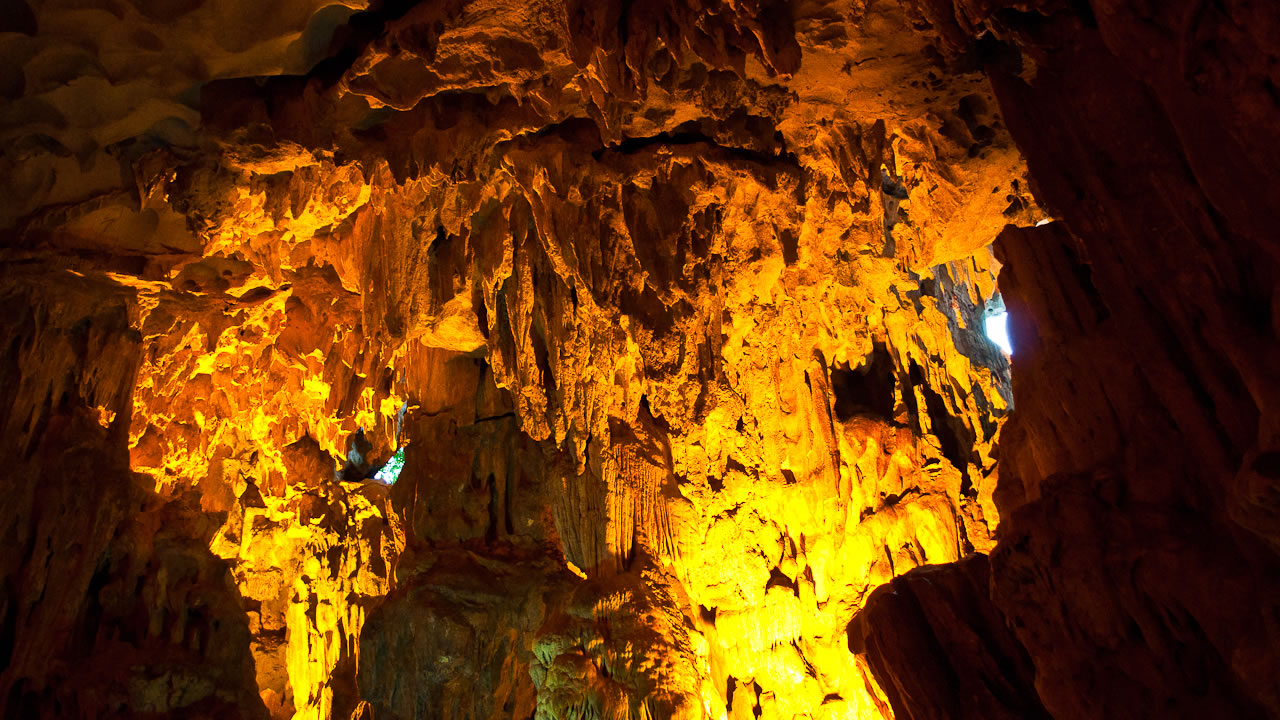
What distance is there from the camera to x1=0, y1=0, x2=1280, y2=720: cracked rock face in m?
3.06

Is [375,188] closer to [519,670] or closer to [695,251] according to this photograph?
[695,251]

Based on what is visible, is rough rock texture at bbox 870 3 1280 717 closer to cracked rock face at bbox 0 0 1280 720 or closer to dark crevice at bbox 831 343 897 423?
cracked rock face at bbox 0 0 1280 720

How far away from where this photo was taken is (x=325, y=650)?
472 inches

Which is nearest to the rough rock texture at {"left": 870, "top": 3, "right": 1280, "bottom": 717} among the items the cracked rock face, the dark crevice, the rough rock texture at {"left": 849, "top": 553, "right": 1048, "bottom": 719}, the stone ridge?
the cracked rock face

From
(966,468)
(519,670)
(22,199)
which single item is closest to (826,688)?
(966,468)

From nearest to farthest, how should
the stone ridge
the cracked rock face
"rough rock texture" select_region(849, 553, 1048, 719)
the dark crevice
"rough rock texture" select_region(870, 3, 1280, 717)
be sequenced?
Result: "rough rock texture" select_region(870, 3, 1280, 717) → the cracked rock face → "rough rock texture" select_region(849, 553, 1048, 719) → the stone ridge → the dark crevice

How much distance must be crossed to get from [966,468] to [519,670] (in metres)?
5.64

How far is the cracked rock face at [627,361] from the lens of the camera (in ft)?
10.0

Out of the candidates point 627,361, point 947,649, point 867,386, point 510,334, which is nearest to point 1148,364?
point 947,649

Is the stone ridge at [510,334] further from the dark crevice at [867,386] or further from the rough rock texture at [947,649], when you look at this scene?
the rough rock texture at [947,649]

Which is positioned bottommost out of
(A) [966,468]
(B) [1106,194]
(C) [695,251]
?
(B) [1106,194]

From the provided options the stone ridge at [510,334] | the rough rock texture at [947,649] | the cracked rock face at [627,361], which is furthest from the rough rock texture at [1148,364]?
the stone ridge at [510,334]

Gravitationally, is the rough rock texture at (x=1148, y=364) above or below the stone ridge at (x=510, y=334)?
below

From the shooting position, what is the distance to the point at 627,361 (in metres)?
7.96
